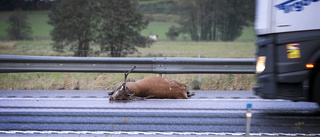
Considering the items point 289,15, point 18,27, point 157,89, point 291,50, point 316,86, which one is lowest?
point 157,89

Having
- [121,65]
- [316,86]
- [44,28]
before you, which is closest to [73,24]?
[44,28]

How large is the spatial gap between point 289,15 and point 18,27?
30730mm

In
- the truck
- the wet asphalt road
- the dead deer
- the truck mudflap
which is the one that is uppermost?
the truck

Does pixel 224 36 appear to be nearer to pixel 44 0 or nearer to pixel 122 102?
pixel 44 0

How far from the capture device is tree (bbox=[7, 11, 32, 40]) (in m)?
32.5

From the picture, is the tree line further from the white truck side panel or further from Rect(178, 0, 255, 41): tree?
Rect(178, 0, 255, 41): tree

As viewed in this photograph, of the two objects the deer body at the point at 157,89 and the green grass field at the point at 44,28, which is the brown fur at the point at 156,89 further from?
the green grass field at the point at 44,28

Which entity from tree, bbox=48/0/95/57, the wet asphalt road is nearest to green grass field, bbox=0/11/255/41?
tree, bbox=48/0/95/57

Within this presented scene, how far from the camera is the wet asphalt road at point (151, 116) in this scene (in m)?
6.07

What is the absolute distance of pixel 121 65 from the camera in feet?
35.9

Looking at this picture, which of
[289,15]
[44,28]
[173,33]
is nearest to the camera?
[289,15]

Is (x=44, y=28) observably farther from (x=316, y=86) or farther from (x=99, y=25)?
(x=316, y=86)

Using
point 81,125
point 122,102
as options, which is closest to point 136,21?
point 122,102

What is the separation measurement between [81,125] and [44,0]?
82.2ft
